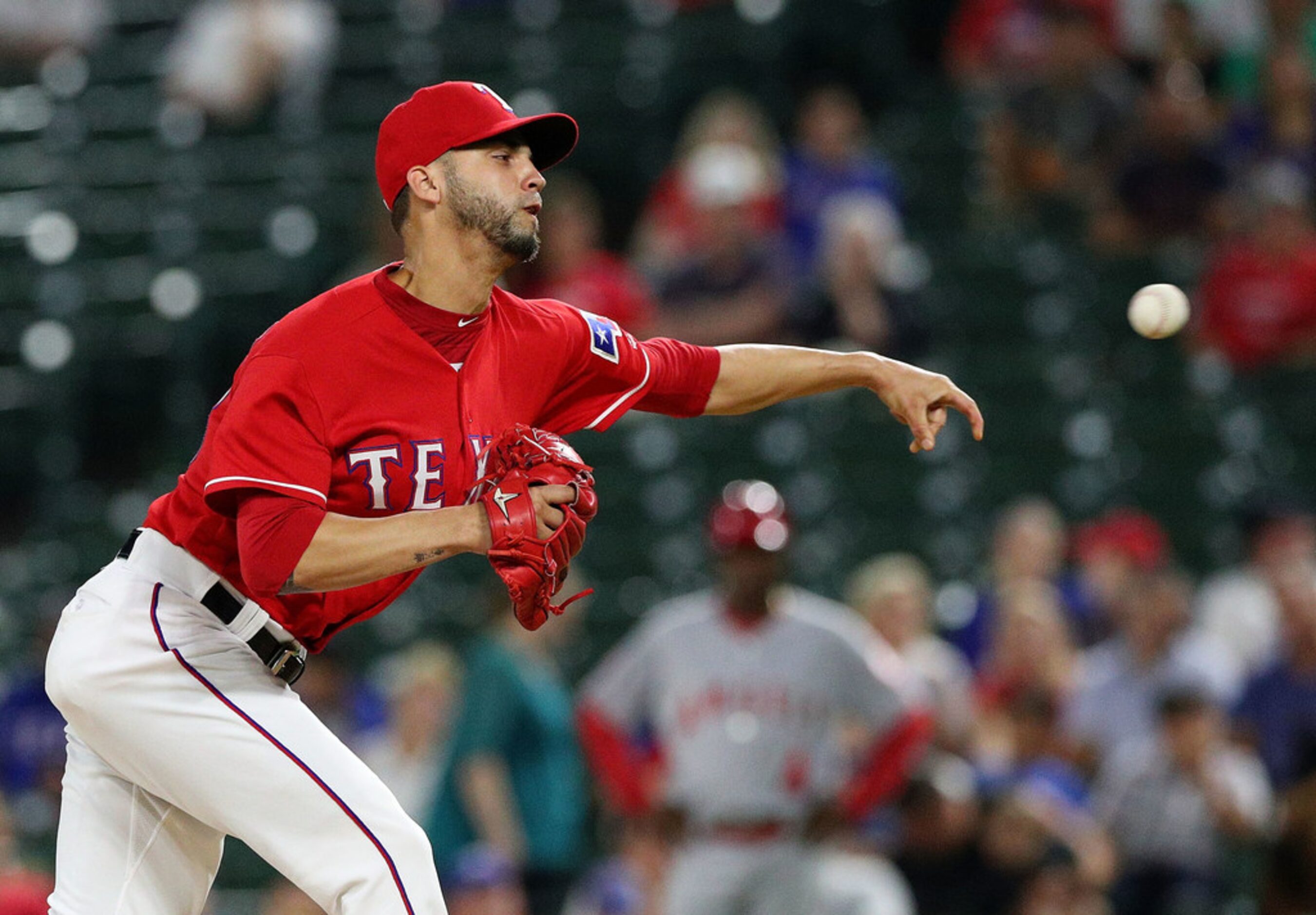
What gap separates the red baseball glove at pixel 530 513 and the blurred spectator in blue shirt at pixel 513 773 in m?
3.35

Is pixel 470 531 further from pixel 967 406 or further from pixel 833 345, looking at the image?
pixel 833 345

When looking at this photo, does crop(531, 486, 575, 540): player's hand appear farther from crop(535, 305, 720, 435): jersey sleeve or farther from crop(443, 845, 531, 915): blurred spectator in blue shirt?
crop(443, 845, 531, 915): blurred spectator in blue shirt

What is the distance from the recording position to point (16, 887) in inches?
219

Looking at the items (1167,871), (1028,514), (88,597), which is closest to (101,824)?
(88,597)

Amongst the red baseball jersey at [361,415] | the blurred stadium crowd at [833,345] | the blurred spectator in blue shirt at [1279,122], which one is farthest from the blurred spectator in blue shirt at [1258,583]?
Answer: the red baseball jersey at [361,415]

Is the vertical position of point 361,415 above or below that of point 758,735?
above

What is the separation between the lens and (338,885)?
3332 mm

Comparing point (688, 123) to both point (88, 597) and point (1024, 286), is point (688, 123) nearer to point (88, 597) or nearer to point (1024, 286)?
point (1024, 286)

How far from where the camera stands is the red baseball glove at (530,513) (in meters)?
3.32

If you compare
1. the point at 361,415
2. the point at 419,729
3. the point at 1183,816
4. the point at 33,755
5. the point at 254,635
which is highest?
the point at 361,415

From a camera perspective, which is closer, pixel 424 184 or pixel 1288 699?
pixel 424 184

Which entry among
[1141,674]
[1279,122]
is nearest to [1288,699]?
[1141,674]

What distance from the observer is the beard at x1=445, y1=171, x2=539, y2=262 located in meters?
3.64

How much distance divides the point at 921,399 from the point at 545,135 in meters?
0.93
